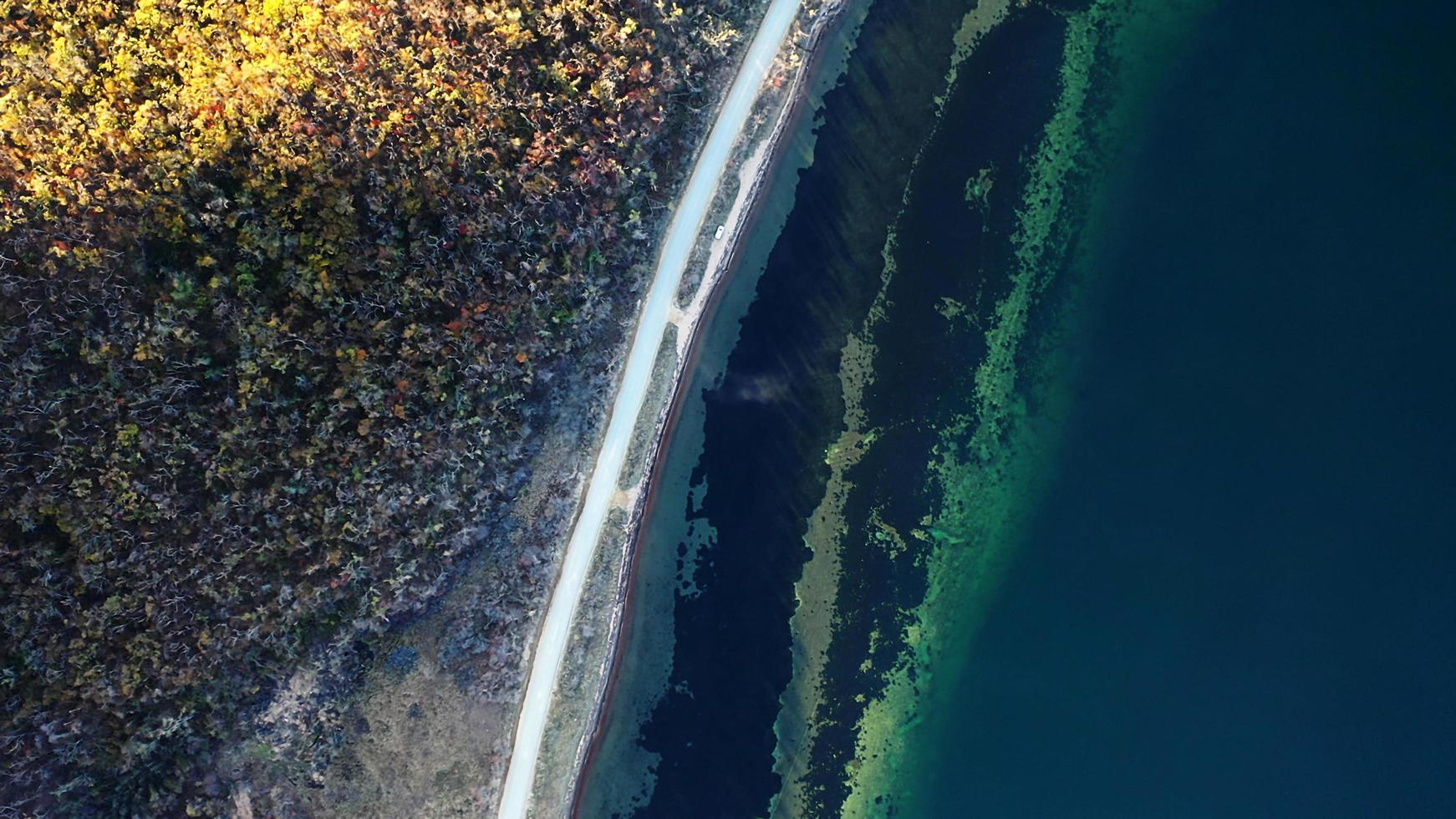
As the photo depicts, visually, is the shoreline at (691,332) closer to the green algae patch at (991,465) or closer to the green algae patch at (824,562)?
the green algae patch at (824,562)

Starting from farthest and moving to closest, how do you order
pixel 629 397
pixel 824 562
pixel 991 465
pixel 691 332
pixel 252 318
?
pixel 991 465 < pixel 824 562 < pixel 691 332 < pixel 629 397 < pixel 252 318

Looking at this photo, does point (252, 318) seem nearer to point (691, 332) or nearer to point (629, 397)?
point (629, 397)

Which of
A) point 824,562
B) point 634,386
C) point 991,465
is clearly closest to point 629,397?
point 634,386

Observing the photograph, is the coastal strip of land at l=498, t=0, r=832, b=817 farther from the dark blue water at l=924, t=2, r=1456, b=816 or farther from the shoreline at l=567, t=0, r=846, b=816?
the dark blue water at l=924, t=2, r=1456, b=816

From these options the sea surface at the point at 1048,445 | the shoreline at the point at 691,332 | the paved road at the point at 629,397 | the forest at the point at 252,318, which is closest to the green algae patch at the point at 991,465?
the sea surface at the point at 1048,445

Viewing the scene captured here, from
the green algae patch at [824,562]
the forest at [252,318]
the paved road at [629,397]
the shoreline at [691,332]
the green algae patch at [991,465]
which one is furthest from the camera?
the green algae patch at [991,465]

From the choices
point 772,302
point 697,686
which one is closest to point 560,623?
point 697,686
